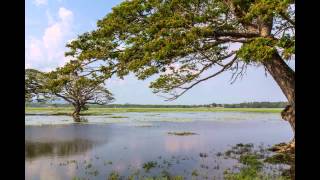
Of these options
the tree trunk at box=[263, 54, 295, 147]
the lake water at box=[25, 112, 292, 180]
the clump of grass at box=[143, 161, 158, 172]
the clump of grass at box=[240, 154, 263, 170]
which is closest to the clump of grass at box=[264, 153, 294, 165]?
the clump of grass at box=[240, 154, 263, 170]

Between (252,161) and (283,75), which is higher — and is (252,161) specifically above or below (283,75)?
below

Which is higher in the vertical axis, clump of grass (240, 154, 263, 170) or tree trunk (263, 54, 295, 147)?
tree trunk (263, 54, 295, 147)

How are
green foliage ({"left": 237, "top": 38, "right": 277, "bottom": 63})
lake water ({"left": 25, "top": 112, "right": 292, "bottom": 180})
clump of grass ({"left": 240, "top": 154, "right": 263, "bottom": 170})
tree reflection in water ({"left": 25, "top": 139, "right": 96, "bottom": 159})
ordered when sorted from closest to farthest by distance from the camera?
green foliage ({"left": 237, "top": 38, "right": 277, "bottom": 63})
lake water ({"left": 25, "top": 112, "right": 292, "bottom": 180})
clump of grass ({"left": 240, "top": 154, "right": 263, "bottom": 170})
tree reflection in water ({"left": 25, "top": 139, "right": 96, "bottom": 159})

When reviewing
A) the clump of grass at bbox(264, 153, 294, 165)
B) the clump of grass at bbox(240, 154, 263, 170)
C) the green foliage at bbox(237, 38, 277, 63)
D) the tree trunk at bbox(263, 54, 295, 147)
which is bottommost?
the clump of grass at bbox(240, 154, 263, 170)

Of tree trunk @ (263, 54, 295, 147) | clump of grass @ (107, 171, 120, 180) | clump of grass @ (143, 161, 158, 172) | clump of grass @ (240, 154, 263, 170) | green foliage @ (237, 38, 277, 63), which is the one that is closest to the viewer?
green foliage @ (237, 38, 277, 63)

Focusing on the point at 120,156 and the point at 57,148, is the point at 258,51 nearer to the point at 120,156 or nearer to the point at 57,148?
the point at 120,156

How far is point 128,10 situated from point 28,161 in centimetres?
726

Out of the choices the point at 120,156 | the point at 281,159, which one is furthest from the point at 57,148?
the point at 281,159

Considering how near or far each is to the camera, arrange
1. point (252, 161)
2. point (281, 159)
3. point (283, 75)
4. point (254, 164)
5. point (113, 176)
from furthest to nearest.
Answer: point (281, 159) < point (252, 161) < point (254, 164) < point (283, 75) < point (113, 176)

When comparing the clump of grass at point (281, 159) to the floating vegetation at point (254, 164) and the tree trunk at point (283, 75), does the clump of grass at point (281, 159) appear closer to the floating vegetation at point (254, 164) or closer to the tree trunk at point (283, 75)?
the floating vegetation at point (254, 164)

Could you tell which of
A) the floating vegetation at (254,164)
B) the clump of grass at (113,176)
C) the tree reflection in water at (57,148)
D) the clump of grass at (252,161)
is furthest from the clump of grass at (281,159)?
the tree reflection in water at (57,148)

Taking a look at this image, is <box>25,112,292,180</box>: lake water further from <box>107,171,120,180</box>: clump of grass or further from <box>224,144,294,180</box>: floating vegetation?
<box>224,144,294,180</box>: floating vegetation
